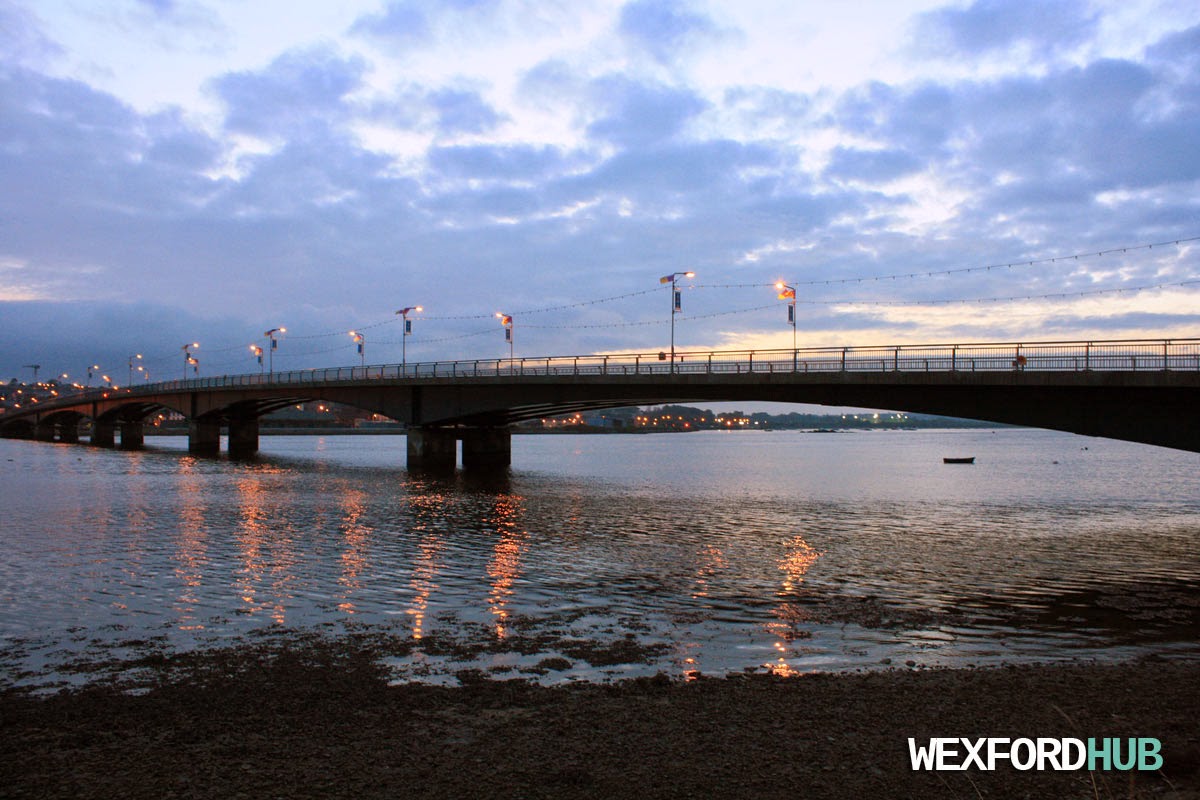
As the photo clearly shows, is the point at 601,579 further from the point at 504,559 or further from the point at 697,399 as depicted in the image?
the point at 697,399

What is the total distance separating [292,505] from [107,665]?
1122 inches

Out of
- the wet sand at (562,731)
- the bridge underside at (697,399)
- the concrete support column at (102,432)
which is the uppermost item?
the bridge underside at (697,399)

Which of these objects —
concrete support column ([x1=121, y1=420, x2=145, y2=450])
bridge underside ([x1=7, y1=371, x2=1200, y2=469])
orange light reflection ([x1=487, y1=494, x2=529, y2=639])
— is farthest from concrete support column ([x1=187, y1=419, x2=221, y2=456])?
orange light reflection ([x1=487, y1=494, x2=529, y2=639])

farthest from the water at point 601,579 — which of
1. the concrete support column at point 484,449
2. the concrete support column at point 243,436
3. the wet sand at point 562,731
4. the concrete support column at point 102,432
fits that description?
the concrete support column at point 102,432

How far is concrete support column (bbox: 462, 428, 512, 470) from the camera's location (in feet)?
245

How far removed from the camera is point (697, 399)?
54.0m

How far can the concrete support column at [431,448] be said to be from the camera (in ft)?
232

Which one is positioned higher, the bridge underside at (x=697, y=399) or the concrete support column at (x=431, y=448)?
the bridge underside at (x=697, y=399)

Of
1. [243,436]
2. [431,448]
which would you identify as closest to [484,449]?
[431,448]

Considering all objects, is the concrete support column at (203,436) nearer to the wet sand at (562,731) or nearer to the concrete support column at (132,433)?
the concrete support column at (132,433)

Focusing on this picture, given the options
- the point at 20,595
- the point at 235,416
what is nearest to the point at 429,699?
the point at 20,595

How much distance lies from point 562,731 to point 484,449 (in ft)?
221

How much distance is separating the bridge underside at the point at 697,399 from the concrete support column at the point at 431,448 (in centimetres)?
10

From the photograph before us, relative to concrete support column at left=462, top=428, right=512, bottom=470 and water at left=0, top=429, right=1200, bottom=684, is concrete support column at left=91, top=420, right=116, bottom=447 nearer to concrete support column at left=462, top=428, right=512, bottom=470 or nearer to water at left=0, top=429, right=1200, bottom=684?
concrete support column at left=462, top=428, right=512, bottom=470
